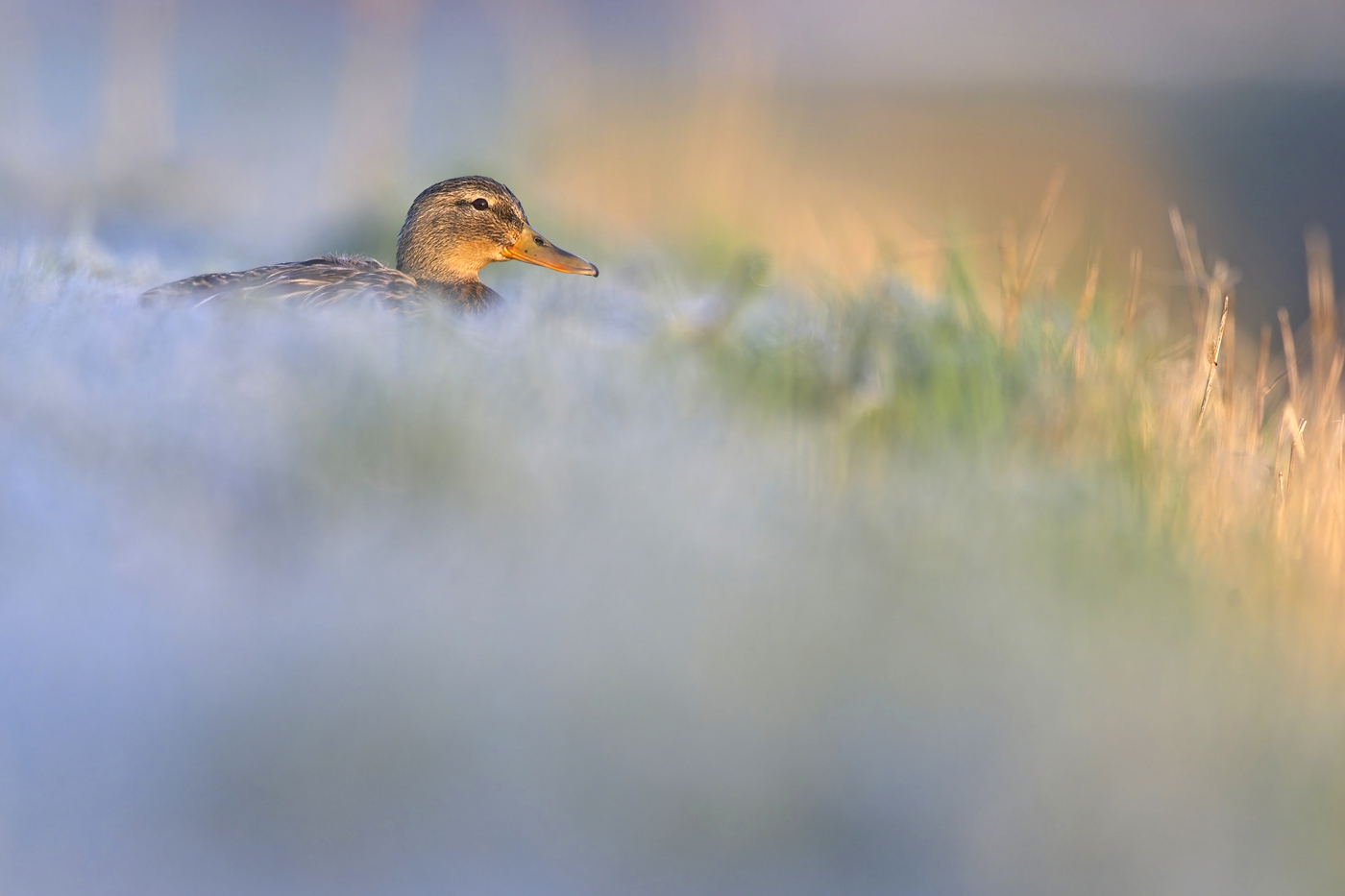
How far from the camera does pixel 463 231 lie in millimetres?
2982

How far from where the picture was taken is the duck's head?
2955 mm

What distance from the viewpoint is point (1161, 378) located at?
7.94 feet

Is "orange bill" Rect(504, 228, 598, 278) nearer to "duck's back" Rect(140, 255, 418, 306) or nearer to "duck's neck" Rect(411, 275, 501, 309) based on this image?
"duck's neck" Rect(411, 275, 501, 309)

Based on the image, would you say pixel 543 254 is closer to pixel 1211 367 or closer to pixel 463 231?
pixel 463 231

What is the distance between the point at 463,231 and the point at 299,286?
26.5 inches

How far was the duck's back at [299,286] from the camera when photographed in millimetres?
2287

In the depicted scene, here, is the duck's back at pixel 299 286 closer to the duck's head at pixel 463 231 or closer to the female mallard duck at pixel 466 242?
Result: the female mallard duck at pixel 466 242

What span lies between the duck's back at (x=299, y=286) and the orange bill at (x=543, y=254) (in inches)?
15.3

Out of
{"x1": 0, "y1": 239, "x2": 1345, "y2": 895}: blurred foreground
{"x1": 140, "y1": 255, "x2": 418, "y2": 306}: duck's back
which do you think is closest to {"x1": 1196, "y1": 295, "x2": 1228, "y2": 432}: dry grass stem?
{"x1": 0, "y1": 239, "x2": 1345, "y2": 895}: blurred foreground

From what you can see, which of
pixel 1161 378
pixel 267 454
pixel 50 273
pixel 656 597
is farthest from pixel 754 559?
pixel 50 273

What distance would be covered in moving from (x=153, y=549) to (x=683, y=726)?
2.51 ft

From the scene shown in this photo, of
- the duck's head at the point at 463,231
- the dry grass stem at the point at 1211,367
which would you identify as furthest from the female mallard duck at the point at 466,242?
the dry grass stem at the point at 1211,367

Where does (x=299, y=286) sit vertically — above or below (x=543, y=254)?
below

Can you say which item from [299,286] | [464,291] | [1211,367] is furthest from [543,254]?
[1211,367]
